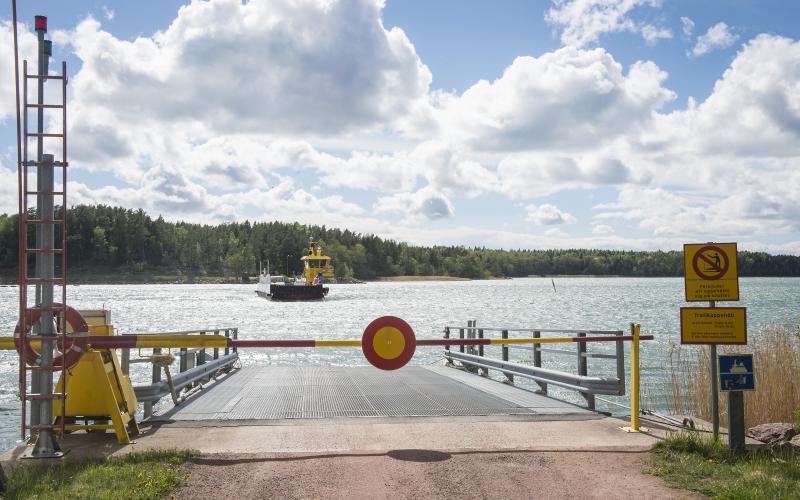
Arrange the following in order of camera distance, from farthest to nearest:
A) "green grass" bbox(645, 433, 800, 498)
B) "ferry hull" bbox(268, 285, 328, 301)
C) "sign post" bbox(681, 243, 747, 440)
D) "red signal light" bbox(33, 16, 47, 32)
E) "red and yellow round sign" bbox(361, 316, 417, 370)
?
1. "ferry hull" bbox(268, 285, 328, 301)
2. "red and yellow round sign" bbox(361, 316, 417, 370)
3. "sign post" bbox(681, 243, 747, 440)
4. "red signal light" bbox(33, 16, 47, 32)
5. "green grass" bbox(645, 433, 800, 498)

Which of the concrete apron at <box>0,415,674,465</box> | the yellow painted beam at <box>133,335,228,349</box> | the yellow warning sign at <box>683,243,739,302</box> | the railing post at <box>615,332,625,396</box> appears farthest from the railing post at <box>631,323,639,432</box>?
the yellow painted beam at <box>133,335,228,349</box>

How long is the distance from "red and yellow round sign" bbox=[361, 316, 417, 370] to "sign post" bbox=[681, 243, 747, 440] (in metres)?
3.07

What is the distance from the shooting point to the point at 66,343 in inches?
290

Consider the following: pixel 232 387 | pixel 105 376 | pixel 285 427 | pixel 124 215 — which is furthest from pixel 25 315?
pixel 124 215

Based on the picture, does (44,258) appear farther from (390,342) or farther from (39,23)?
(390,342)

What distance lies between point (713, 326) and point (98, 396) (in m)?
6.83

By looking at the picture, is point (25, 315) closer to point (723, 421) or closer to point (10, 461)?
point (10, 461)

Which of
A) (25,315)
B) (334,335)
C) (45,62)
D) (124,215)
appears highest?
(124,215)

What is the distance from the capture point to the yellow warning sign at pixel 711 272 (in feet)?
25.6

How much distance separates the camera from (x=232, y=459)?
6949 millimetres

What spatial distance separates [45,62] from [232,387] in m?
7.25

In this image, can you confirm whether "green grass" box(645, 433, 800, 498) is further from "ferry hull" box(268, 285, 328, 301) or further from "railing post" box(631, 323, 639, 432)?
"ferry hull" box(268, 285, 328, 301)

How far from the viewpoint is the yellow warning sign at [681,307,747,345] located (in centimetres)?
779

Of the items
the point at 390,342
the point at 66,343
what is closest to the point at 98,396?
the point at 66,343
